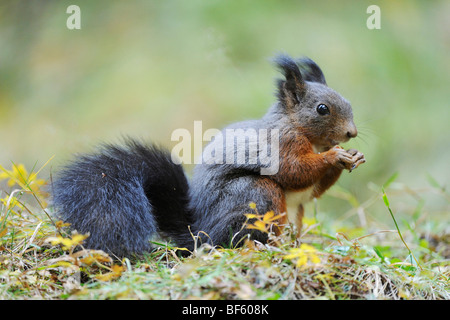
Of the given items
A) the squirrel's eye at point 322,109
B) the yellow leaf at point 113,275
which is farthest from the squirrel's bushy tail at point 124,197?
the squirrel's eye at point 322,109

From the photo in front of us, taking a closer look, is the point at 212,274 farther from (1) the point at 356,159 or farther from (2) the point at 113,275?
(1) the point at 356,159

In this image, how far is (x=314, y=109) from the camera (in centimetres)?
259

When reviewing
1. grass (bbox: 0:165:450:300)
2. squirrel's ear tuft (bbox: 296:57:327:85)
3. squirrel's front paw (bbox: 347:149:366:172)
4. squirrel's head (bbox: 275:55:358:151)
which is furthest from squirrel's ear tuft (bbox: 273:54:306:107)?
grass (bbox: 0:165:450:300)

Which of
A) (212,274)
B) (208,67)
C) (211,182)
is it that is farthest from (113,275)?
(208,67)

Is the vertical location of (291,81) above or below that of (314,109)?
above

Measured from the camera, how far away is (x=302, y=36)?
237 inches

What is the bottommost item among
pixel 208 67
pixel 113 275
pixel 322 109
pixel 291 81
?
pixel 113 275

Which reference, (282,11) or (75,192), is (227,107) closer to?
(282,11)

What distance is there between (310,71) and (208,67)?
3.57 metres

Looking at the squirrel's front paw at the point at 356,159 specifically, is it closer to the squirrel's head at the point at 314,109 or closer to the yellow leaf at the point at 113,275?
the squirrel's head at the point at 314,109

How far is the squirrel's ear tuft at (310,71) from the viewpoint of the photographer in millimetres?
2910

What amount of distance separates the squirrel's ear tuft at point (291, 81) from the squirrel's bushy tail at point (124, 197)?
731 mm

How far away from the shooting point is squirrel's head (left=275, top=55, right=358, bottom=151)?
8.48 ft

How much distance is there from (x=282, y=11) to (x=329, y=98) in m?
4.05
